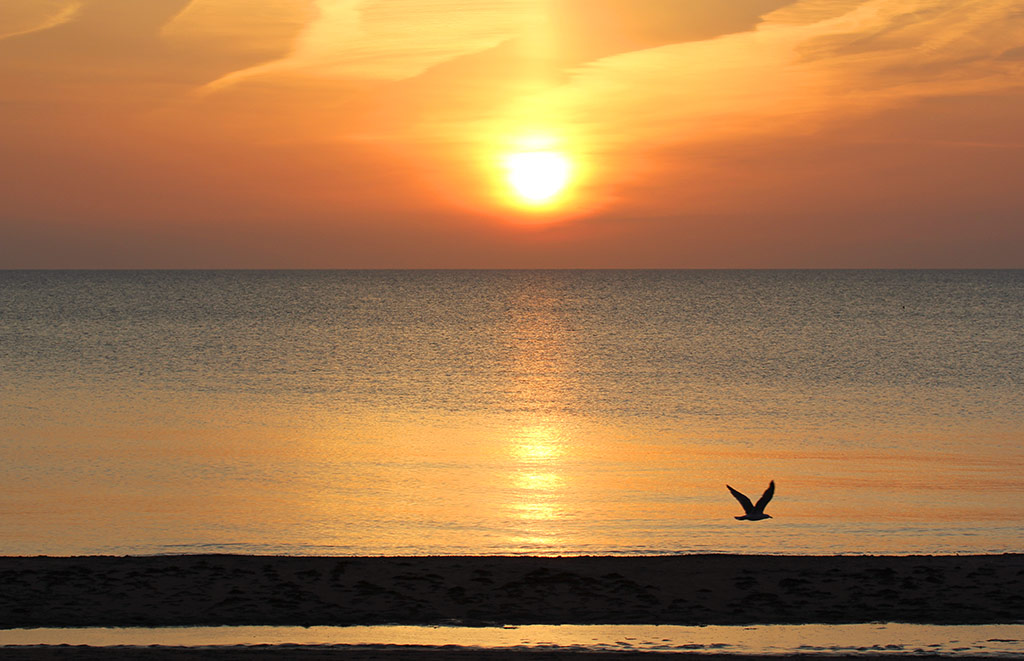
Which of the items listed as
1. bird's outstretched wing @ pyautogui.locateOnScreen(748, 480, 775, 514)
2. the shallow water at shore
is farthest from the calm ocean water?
the shallow water at shore

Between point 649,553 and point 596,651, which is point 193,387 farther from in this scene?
point 596,651

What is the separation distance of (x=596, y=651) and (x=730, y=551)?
5139mm

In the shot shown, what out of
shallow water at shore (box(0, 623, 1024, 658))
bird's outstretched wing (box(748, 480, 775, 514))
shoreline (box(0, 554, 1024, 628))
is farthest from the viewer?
bird's outstretched wing (box(748, 480, 775, 514))

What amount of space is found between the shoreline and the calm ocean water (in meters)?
1.54

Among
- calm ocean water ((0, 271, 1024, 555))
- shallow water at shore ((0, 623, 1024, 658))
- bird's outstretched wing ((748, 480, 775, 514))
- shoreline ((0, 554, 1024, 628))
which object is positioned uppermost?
calm ocean water ((0, 271, 1024, 555))

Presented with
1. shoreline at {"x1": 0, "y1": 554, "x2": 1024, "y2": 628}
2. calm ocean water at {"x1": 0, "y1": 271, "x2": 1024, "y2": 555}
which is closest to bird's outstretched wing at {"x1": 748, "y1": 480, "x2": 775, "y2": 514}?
calm ocean water at {"x1": 0, "y1": 271, "x2": 1024, "y2": 555}

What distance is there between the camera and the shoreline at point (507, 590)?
13.1 meters

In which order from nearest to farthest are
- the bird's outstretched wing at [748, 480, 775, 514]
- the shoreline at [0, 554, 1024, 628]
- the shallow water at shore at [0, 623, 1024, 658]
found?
the shallow water at shore at [0, 623, 1024, 658] < the shoreline at [0, 554, 1024, 628] < the bird's outstretched wing at [748, 480, 775, 514]

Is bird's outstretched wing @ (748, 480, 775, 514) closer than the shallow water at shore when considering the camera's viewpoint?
No

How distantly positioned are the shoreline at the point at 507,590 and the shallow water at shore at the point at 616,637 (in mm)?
245

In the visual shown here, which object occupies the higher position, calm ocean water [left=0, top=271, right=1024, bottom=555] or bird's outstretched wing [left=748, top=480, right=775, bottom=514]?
calm ocean water [left=0, top=271, right=1024, bottom=555]

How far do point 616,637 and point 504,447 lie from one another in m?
14.6

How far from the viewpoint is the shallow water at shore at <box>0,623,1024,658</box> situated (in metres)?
12.0

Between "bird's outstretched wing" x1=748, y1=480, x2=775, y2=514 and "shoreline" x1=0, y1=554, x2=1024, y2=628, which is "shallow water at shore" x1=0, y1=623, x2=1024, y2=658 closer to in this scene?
"shoreline" x1=0, y1=554, x2=1024, y2=628
